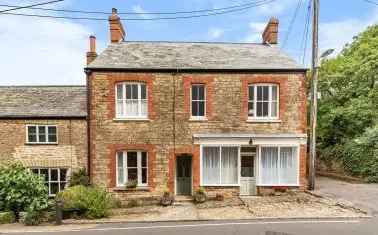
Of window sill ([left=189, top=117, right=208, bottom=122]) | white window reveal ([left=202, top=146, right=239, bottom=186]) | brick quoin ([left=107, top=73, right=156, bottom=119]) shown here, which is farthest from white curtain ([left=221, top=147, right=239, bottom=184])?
brick quoin ([left=107, top=73, right=156, bottom=119])

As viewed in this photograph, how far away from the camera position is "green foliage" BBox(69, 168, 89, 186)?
52.7ft

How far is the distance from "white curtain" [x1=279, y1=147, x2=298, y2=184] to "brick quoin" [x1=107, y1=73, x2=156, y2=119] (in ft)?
23.9

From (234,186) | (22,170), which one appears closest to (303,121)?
(234,186)

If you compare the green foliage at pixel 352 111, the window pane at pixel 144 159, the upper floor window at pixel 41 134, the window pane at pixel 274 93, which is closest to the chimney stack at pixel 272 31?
the window pane at pixel 274 93

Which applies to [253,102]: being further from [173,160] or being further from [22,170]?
[22,170]

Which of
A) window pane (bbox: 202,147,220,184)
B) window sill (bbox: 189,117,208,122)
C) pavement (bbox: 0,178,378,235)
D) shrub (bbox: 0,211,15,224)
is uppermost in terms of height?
window sill (bbox: 189,117,208,122)

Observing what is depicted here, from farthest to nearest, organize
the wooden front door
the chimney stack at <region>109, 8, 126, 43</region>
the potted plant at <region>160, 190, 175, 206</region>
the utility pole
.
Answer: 1. the chimney stack at <region>109, 8, 126, 43</region>
2. the wooden front door
3. the utility pole
4. the potted plant at <region>160, 190, 175, 206</region>

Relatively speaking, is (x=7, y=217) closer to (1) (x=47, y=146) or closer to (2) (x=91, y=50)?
(1) (x=47, y=146)

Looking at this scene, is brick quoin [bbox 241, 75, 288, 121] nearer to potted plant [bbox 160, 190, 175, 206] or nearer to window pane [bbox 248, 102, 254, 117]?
window pane [bbox 248, 102, 254, 117]

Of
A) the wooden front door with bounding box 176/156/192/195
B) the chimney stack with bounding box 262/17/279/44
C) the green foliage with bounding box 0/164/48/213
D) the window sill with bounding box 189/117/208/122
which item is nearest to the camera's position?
the green foliage with bounding box 0/164/48/213

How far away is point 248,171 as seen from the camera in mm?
17109

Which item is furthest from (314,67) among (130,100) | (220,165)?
(130,100)

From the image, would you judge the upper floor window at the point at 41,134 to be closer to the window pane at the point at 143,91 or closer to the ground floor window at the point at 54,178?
the ground floor window at the point at 54,178

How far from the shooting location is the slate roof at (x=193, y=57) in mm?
16391
